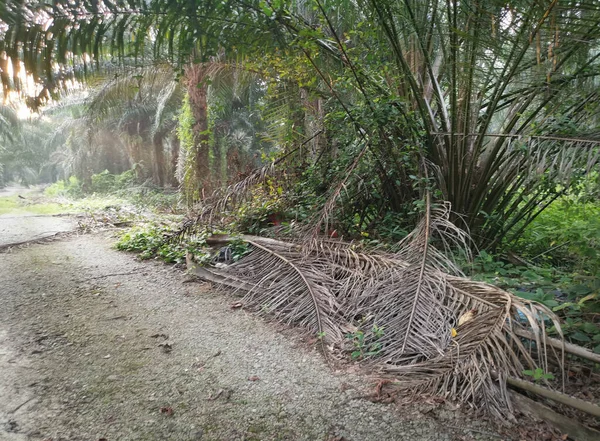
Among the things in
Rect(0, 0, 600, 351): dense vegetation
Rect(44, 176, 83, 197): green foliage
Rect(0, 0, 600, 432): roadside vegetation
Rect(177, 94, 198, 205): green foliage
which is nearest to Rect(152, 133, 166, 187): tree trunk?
Rect(44, 176, 83, 197): green foliage

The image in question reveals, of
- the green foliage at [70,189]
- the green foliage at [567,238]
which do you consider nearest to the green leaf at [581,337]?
the green foliage at [567,238]

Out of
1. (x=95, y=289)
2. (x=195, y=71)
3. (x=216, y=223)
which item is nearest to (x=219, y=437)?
(x=95, y=289)

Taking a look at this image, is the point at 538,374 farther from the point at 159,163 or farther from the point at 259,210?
the point at 159,163

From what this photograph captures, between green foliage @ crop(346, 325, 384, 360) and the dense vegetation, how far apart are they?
0.98 metres

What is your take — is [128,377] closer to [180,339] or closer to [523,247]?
[180,339]

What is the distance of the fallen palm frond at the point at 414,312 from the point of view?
6.21 ft

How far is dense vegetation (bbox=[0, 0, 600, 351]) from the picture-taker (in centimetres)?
270

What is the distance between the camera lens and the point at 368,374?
2158mm

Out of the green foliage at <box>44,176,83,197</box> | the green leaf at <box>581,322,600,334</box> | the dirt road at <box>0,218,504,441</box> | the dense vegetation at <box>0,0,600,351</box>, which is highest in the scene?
the dense vegetation at <box>0,0,600,351</box>

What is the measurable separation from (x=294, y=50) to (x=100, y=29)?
1674 mm

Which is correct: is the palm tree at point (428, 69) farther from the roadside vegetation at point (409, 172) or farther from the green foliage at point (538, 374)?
the green foliage at point (538, 374)

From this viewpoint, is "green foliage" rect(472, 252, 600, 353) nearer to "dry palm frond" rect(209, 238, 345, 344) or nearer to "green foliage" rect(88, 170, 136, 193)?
"dry palm frond" rect(209, 238, 345, 344)

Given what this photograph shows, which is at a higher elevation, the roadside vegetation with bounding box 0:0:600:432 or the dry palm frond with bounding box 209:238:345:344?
the roadside vegetation with bounding box 0:0:600:432

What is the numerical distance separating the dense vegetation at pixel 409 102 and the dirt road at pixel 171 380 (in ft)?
3.95
